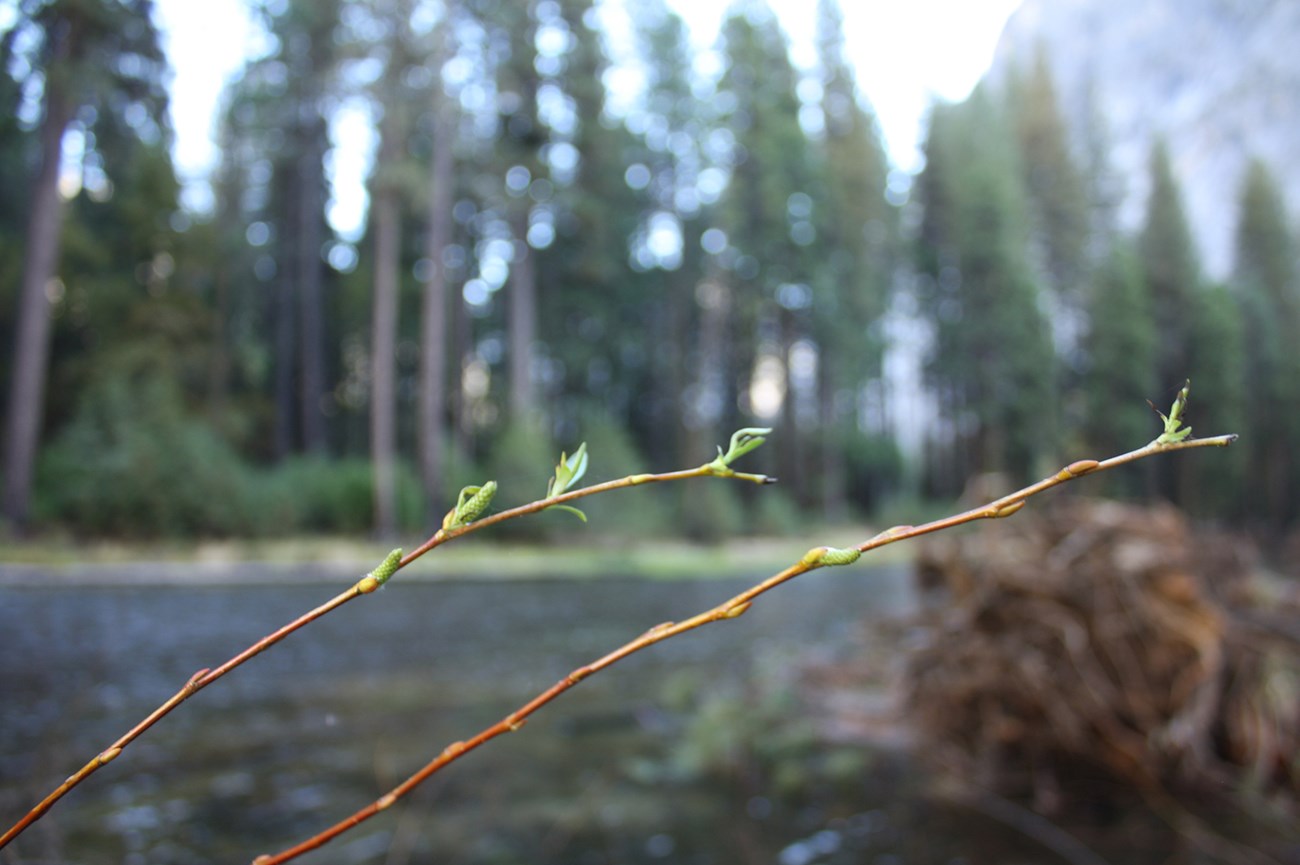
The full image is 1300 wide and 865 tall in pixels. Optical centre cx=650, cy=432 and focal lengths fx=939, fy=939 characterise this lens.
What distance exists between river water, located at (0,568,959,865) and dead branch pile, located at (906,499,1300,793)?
2.00 ft

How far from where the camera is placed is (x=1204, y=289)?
734 centimetres

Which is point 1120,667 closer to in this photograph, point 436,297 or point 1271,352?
point 1271,352

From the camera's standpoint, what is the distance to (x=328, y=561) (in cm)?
1417

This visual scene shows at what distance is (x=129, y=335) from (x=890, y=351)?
25079mm

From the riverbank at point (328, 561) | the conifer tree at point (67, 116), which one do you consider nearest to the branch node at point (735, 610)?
the riverbank at point (328, 561)

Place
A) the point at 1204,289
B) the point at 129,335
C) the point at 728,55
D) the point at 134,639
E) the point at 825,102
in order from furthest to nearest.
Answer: the point at 825,102
the point at 728,55
the point at 129,335
the point at 1204,289
the point at 134,639

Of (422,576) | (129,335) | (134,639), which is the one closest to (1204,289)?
(134,639)

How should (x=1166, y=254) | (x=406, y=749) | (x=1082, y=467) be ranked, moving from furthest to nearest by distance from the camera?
(x=1166, y=254) → (x=406, y=749) → (x=1082, y=467)

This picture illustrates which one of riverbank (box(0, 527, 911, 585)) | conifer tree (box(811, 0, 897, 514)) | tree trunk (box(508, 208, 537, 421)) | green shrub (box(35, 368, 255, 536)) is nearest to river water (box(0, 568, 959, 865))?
riverbank (box(0, 527, 911, 585))

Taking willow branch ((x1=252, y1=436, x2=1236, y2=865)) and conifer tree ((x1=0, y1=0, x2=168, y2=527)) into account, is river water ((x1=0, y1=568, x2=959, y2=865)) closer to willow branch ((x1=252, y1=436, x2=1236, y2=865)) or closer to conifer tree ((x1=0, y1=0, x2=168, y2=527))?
willow branch ((x1=252, y1=436, x2=1236, y2=865))

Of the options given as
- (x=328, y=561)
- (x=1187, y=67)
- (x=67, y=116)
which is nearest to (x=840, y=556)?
(x=1187, y=67)

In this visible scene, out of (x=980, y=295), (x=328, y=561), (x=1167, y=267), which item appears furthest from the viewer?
(x=980, y=295)

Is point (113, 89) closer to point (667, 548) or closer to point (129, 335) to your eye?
point (129, 335)

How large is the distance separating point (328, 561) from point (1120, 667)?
1267cm
